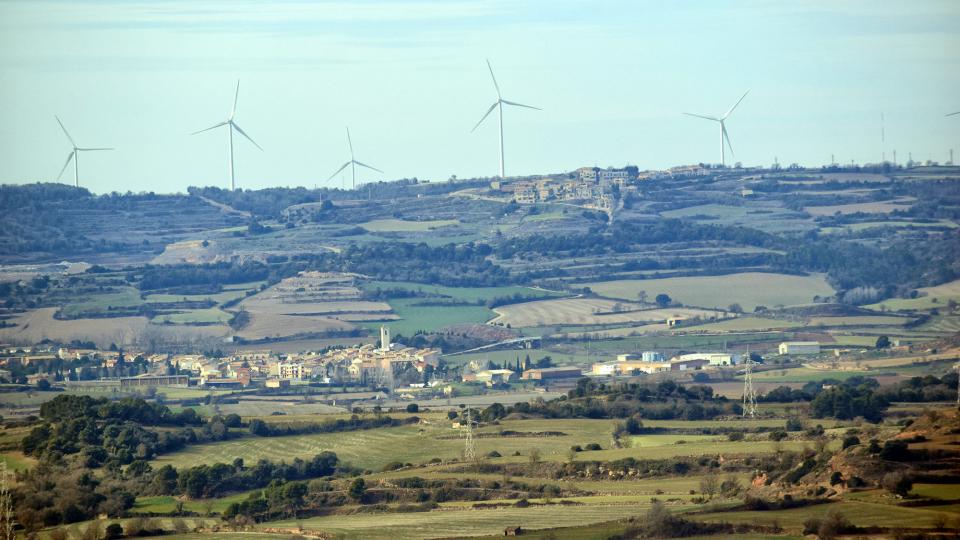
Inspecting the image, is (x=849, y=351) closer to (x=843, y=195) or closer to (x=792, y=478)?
(x=792, y=478)

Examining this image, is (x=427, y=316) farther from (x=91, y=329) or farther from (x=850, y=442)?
(x=850, y=442)

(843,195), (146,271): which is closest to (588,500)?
(146,271)

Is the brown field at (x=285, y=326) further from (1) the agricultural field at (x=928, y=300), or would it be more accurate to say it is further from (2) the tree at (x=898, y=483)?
(2) the tree at (x=898, y=483)

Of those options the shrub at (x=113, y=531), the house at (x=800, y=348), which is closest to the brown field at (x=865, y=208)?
the house at (x=800, y=348)

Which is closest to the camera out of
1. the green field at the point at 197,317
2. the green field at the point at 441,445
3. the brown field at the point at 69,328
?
the green field at the point at 441,445

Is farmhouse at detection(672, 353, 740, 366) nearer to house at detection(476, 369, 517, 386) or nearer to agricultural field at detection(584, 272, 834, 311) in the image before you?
house at detection(476, 369, 517, 386)
